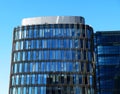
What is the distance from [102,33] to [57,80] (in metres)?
32.4

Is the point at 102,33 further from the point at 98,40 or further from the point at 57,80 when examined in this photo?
the point at 57,80

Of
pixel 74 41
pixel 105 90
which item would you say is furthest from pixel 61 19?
pixel 105 90

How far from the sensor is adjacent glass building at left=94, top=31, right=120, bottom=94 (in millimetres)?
153500

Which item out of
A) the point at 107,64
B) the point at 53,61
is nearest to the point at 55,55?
the point at 53,61

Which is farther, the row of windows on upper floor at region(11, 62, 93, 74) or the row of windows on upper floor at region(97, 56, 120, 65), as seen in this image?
the row of windows on upper floor at region(97, 56, 120, 65)

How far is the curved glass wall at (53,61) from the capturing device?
139625 mm

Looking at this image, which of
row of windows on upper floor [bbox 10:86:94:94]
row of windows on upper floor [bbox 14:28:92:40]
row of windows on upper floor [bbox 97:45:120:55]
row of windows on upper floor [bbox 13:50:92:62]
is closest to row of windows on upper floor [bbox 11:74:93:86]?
row of windows on upper floor [bbox 10:86:94:94]

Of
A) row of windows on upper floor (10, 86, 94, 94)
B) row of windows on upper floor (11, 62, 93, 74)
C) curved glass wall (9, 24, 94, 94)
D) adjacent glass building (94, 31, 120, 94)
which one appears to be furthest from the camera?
adjacent glass building (94, 31, 120, 94)

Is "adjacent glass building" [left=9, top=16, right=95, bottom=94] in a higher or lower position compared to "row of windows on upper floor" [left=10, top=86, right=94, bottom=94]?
higher

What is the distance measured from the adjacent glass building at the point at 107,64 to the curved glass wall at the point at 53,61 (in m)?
11.6

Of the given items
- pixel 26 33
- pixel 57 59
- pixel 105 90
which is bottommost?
pixel 105 90

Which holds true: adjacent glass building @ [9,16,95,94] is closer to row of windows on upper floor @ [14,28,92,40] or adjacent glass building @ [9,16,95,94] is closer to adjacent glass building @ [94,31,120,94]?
row of windows on upper floor @ [14,28,92,40]

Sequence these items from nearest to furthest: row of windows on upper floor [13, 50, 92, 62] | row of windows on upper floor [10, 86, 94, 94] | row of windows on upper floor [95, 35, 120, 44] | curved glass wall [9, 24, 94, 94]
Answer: row of windows on upper floor [10, 86, 94, 94] < curved glass wall [9, 24, 94, 94] < row of windows on upper floor [13, 50, 92, 62] < row of windows on upper floor [95, 35, 120, 44]

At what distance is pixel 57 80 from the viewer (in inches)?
5527
